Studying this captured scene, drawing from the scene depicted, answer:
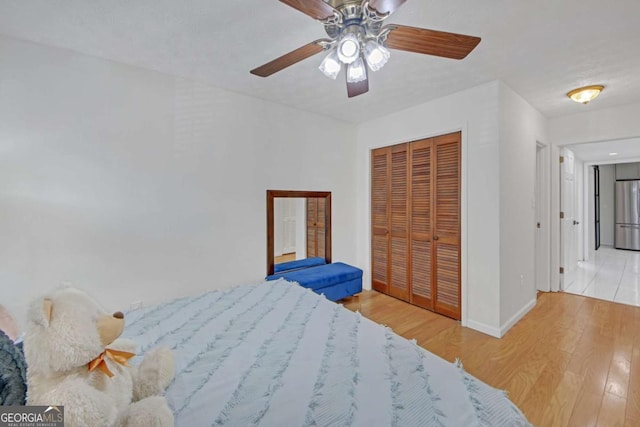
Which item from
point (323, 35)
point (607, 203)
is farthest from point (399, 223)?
point (607, 203)

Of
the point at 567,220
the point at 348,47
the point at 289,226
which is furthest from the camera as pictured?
the point at 567,220

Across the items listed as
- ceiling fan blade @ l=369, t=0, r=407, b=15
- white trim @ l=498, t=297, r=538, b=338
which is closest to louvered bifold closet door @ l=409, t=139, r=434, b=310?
white trim @ l=498, t=297, r=538, b=338

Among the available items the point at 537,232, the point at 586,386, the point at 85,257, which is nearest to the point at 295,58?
the point at 85,257

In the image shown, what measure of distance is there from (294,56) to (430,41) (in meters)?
0.74

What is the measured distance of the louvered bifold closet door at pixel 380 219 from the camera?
11.6ft

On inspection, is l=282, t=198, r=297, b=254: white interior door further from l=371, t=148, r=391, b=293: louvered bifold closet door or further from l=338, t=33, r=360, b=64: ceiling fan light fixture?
l=338, t=33, r=360, b=64: ceiling fan light fixture

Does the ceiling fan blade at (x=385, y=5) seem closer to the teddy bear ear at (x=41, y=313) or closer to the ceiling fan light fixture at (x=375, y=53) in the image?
the ceiling fan light fixture at (x=375, y=53)

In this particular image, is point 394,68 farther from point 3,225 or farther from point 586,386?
point 3,225

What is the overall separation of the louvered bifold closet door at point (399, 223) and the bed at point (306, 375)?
6.40 feet

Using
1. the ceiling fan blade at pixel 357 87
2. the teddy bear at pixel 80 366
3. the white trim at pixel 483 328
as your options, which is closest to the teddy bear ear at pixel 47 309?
the teddy bear at pixel 80 366

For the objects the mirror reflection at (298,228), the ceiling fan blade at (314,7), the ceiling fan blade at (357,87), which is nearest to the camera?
the ceiling fan blade at (314,7)

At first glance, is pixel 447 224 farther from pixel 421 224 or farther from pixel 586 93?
pixel 586 93

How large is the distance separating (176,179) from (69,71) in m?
1.02

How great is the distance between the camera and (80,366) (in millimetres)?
699
